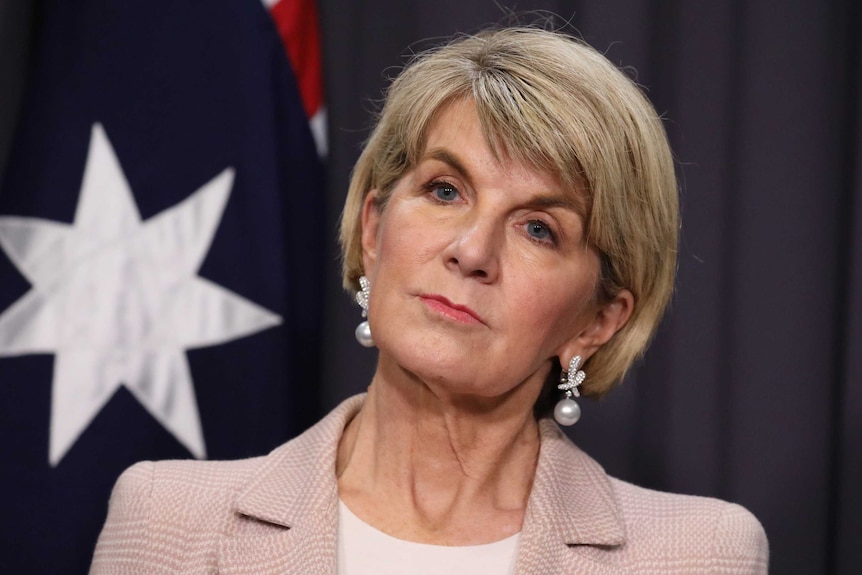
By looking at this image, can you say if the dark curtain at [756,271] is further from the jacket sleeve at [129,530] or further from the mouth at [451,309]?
the jacket sleeve at [129,530]

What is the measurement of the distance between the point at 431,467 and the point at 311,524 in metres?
0.24

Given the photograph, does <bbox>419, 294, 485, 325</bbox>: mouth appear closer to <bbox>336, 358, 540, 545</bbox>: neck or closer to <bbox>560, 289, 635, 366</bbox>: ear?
<bbox>336, 358, 540, 545</bbox>: neck

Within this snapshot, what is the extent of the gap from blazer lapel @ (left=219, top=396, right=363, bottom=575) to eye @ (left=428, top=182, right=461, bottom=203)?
0.46 metres

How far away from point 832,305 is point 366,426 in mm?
1097

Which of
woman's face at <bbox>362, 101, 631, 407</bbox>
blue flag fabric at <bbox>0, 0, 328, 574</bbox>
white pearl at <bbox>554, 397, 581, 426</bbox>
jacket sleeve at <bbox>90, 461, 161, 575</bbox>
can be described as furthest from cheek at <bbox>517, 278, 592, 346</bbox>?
blue flag fabric at <bbox>0, 0, 328, 574</bbox>

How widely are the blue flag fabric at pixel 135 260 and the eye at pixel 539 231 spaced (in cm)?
88

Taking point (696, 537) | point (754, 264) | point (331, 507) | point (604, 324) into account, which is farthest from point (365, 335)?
point (754, 264)

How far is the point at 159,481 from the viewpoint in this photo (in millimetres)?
1964

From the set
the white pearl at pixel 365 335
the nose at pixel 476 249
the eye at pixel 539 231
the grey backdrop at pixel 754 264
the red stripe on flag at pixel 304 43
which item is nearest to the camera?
the nose at pixel 476 249

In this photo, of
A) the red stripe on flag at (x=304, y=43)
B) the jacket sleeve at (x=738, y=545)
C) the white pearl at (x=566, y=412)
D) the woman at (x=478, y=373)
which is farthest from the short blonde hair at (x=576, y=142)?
the red stripe on flag at (x=304, y=43)

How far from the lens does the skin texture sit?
184 cm

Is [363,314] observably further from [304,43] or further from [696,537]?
[304,43]

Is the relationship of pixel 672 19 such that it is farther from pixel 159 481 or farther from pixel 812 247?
pixel 159 481

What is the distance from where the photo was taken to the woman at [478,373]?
1862 millimetres
